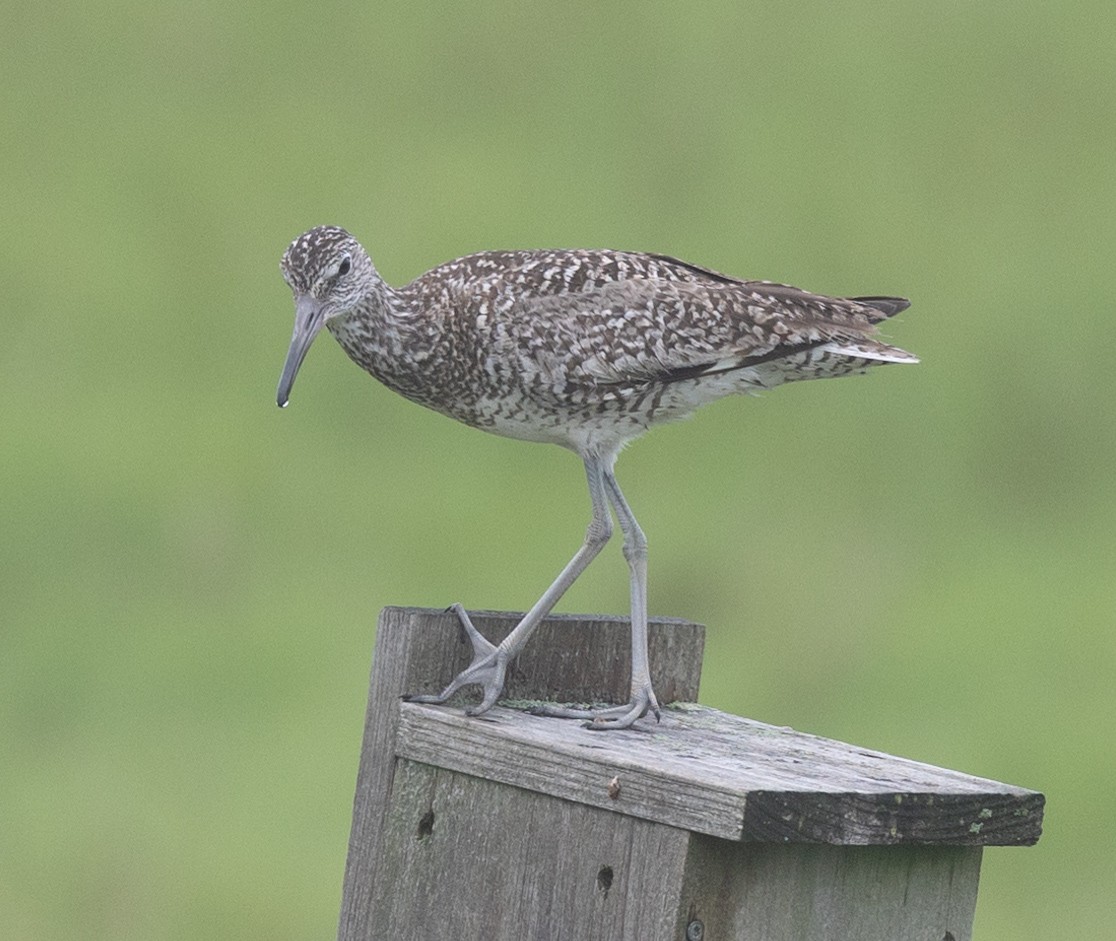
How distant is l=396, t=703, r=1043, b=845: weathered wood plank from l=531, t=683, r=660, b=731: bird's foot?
0.05 m

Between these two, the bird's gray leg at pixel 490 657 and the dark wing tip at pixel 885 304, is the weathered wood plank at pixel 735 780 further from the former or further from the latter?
the dark wing tip at pixel 885 304

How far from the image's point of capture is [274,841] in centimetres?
1128

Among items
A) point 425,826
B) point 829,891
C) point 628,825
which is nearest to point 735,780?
point 628,825

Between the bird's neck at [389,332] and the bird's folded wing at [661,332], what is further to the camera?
the bird's neck at [389,332]

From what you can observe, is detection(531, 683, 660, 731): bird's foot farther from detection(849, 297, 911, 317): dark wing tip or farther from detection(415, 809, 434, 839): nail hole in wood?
detection(849, 297, 911, 317): dark wing tip

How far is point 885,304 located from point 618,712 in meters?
1.79

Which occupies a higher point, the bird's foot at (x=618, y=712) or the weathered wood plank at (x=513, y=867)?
the bird's foot at (x=618, y=712)

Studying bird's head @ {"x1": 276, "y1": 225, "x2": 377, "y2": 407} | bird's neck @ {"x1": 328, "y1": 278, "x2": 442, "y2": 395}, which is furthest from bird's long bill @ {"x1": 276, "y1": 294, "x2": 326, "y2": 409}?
bird's neck @ {"x1": 328, "y1": 278, "x2": 442, "y2": 395}

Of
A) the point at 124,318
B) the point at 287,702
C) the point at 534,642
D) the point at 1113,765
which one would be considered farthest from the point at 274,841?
the point at 534,642

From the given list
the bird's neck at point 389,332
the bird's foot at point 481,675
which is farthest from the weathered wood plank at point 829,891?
the bird's neck at point 389,332

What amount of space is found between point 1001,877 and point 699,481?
2.70 meters

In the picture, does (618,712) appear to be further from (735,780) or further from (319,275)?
(319,275)

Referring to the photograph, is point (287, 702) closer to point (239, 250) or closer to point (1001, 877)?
point (239, 250)

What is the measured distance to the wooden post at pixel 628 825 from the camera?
552cm
